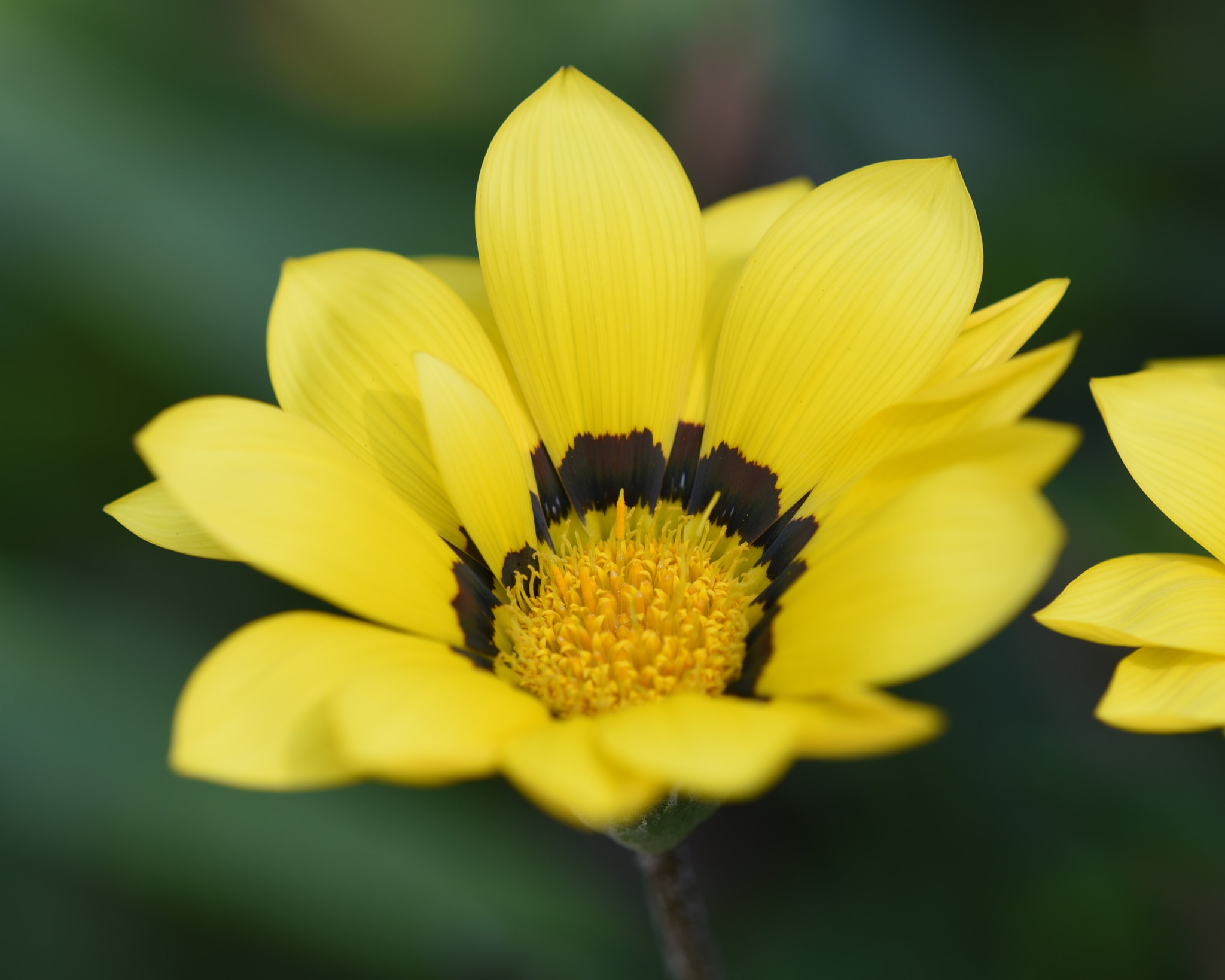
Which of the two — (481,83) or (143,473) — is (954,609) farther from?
(481,83)

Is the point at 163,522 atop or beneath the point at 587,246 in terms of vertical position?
beneath

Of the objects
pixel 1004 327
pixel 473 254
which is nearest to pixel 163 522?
pixel 1004 327

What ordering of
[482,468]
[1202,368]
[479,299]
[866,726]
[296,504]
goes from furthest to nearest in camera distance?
[479,299]
[1202,368]
[482,468]
[296,504]
[866,726]

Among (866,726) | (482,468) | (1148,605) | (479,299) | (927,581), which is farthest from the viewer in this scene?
(479,299)

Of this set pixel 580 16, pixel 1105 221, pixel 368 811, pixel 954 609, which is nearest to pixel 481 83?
pixel 580 16

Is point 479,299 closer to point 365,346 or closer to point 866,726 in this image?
point 365,346

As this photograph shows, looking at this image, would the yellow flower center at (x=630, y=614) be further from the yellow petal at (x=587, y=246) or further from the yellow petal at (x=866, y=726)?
the yellow petal at (x=866, y=726)

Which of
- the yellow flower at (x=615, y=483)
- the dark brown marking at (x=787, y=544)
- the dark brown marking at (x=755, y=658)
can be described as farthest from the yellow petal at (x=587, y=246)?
the dark brown marking at (x=755, y=658)
